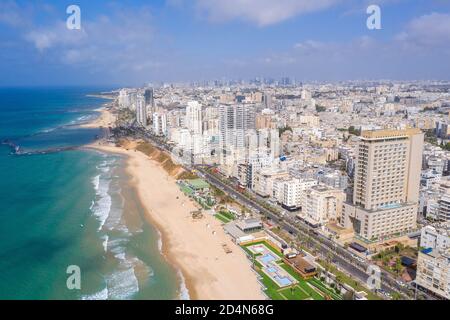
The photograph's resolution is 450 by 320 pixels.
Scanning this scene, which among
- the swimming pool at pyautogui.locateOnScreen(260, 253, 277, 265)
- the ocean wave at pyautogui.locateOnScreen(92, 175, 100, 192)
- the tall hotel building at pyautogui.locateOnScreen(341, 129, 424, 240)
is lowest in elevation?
the swimming pool at pyautogui.locateOnScreen(260, 253, 277, 265)

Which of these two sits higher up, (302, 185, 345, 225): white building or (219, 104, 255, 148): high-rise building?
(219, 104, 255, 148): high-rise building

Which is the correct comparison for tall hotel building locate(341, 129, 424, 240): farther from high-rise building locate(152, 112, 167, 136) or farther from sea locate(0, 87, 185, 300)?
high-rise building locate(152, 112, 167, 136)

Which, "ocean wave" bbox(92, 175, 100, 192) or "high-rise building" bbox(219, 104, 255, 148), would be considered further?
"high-rise building" bbox(219, 104, 255, 148)

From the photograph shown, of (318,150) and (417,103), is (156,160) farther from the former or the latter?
(417,103)

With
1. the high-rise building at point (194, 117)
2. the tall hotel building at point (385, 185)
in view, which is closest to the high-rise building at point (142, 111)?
the high-rise building at point (194, 117)

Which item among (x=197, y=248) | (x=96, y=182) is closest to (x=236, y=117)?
(x=96, y=182)

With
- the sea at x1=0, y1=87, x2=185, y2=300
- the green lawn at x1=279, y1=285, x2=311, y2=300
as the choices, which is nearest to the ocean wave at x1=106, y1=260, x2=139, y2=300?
the sea at x1=0, y1=87, x2=185, y2=300
